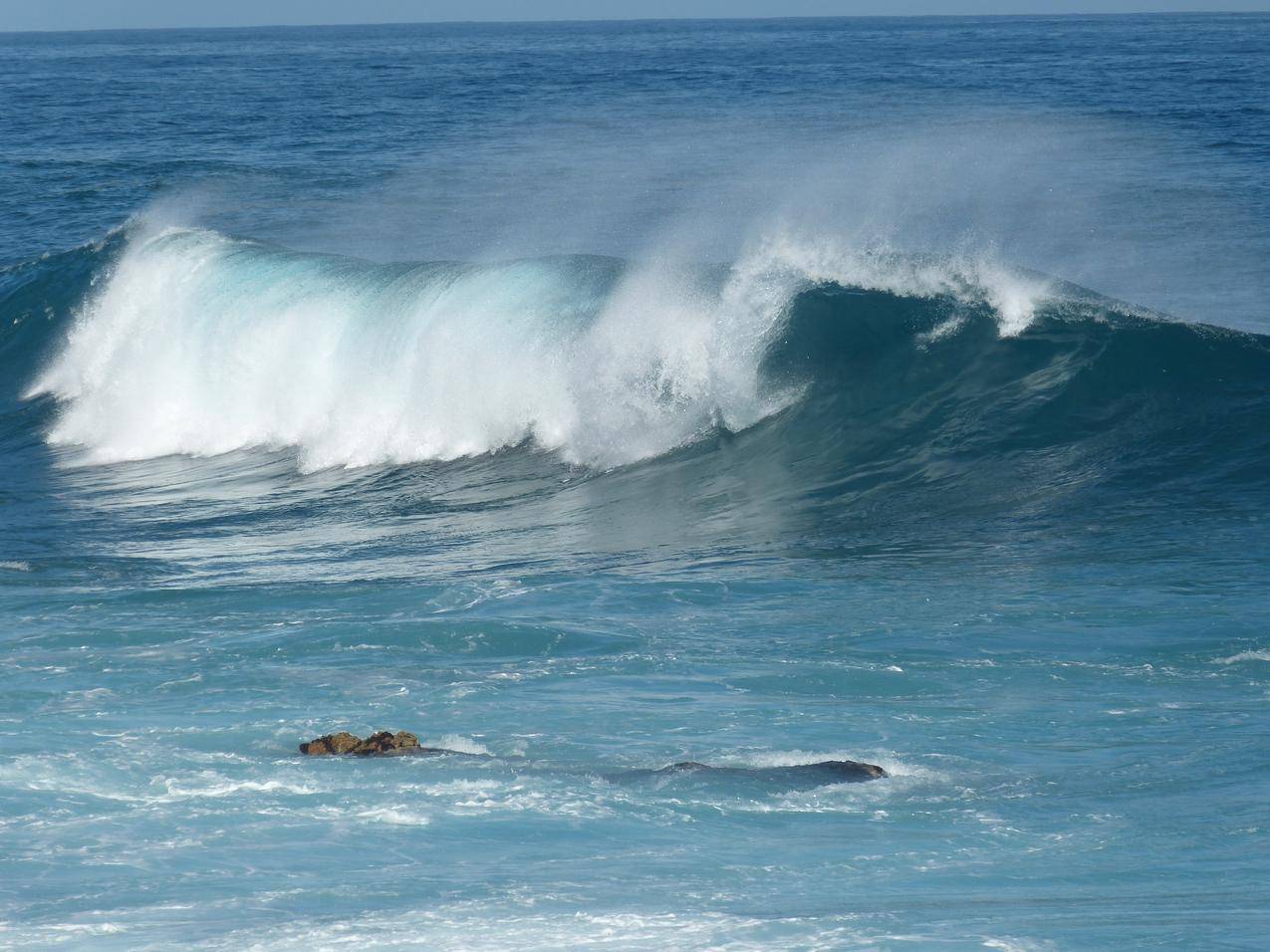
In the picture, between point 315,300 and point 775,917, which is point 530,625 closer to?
point 775,917

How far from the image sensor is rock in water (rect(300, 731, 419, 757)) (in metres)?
8.15

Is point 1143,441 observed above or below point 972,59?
below

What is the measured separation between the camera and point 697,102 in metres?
54.3

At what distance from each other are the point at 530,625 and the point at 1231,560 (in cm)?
507

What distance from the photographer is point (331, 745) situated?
821 cm

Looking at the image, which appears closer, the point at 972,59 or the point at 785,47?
the point at 972,59


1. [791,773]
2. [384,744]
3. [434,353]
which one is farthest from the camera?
[434,353]

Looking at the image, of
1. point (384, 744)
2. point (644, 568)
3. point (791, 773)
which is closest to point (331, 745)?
point (384, 744)

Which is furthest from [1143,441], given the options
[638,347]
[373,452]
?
[373,452]

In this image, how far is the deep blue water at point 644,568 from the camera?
6.72m

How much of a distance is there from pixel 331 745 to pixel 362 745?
0.56 feet

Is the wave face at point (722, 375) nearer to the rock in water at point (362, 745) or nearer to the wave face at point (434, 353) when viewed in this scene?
the wave face at point (434, 353)

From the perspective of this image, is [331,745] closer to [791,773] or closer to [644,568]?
[791,773]

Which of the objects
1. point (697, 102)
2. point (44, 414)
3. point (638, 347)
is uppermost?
point (697, 102)
